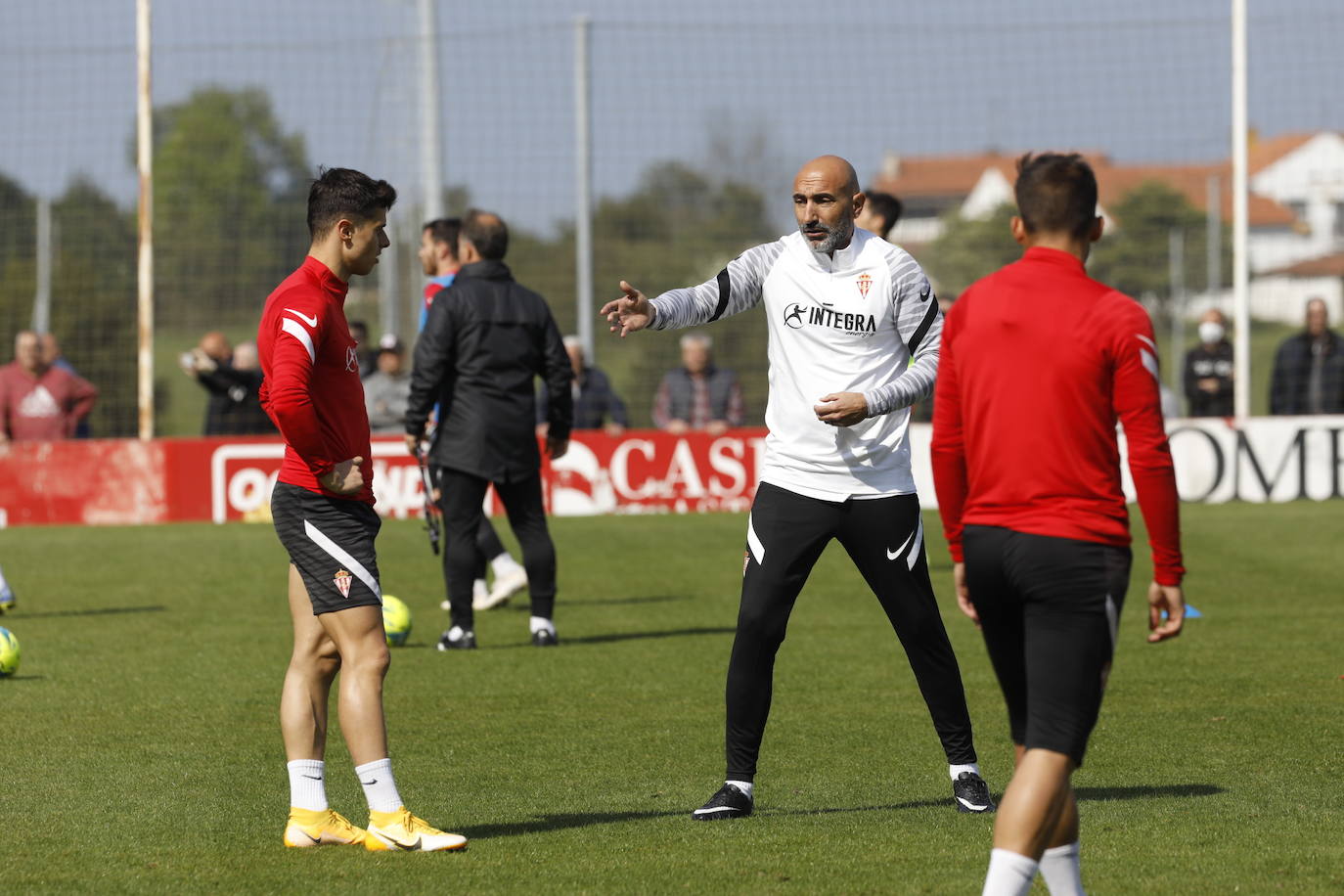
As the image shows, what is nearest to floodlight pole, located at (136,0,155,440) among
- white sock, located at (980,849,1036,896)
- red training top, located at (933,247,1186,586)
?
red training top, located at (933,247,1186,586)

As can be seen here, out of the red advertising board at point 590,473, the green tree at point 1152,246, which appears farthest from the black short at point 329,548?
the green tree at point 1152,246

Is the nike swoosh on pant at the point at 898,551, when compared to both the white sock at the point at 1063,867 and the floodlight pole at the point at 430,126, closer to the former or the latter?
the white sock at the point at 1063,867

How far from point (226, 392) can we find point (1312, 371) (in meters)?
10.8

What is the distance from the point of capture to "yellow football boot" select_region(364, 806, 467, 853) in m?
5.42

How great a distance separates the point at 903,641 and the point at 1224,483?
41.0 ft

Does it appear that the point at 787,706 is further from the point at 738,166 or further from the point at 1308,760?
the point at 738,166

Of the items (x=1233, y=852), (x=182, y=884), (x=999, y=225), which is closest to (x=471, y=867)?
(x=182, y=884)

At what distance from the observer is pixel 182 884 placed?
16.8ft

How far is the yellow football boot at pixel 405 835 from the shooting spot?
17.8 feet

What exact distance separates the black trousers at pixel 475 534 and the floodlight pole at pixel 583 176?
8.96 m

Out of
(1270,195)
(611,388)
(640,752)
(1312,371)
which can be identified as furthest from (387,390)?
(640,752)

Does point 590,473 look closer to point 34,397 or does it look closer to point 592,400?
point 592,400

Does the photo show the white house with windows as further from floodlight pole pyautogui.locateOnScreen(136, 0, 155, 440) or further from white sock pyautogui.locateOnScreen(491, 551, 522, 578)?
floodlight pole pyautogui.locateOnScreen(136, 0, 155, 440)

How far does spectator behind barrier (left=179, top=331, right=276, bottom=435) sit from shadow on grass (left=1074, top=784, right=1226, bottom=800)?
12.8m
